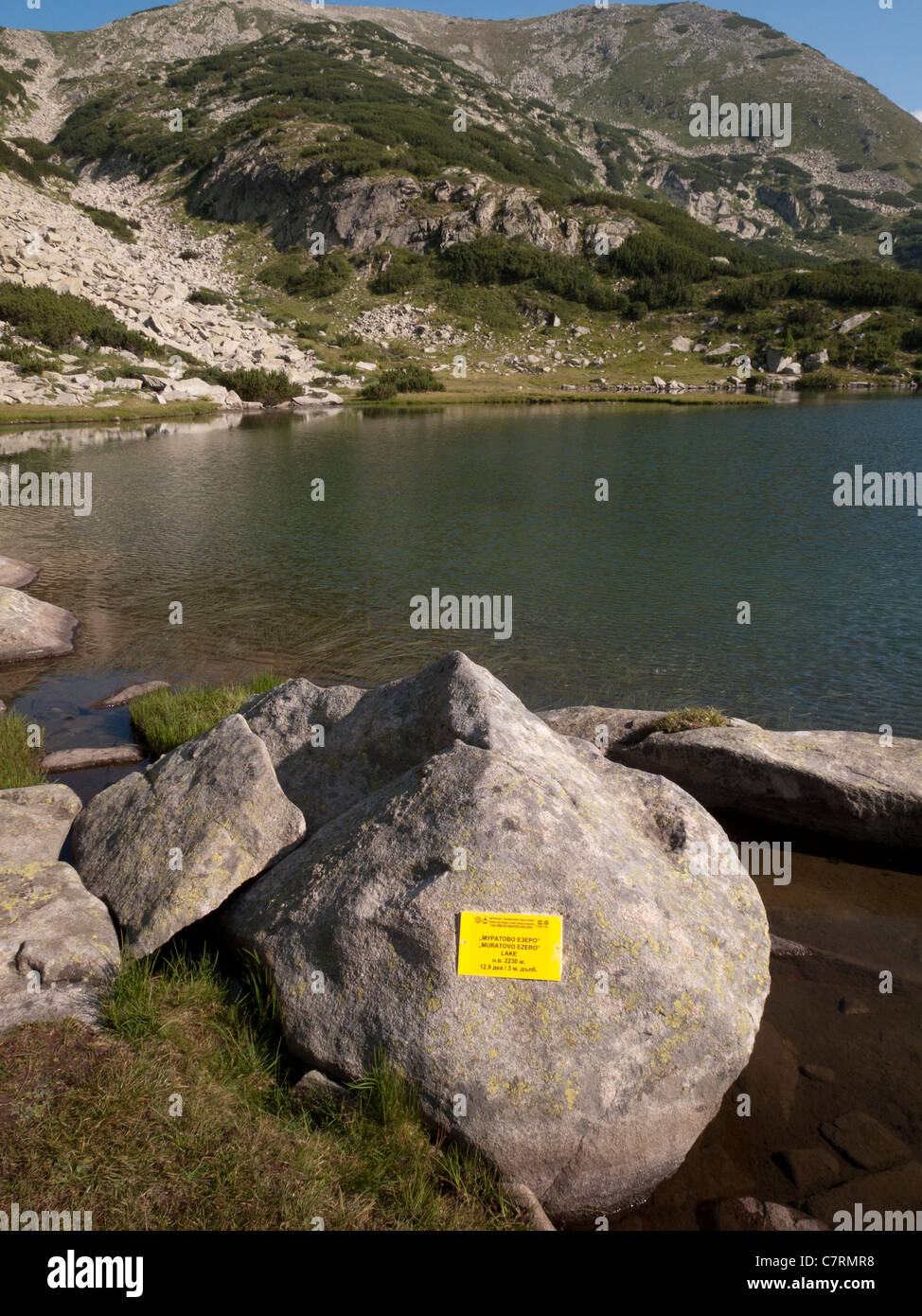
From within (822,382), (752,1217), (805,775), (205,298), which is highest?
(205,298)

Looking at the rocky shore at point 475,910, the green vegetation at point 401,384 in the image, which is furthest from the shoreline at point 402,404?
the rocky shore at point 475,910

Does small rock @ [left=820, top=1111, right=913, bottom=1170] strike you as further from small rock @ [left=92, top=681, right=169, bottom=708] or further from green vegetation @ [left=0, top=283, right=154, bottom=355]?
green vegetation @ [left=0, top=283, right=154, bottom=355]

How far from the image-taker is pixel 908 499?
34.5m

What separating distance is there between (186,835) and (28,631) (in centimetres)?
1410

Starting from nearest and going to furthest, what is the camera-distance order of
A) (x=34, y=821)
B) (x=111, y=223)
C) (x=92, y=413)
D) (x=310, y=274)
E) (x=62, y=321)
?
(x=34, y=821) < (x=92, y=413) < (x=62, y=321) < (x=111, y=223) < (x=310, y=274)

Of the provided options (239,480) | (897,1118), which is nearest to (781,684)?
(897,1118)

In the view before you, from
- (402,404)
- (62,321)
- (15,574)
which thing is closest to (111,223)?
(62,321)

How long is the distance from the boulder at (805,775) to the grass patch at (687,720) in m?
0.35

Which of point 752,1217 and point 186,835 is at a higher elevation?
point 186,835

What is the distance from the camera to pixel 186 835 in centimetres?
723

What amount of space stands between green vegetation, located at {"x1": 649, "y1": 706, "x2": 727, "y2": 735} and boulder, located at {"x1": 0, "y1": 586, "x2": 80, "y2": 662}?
48.4 feet

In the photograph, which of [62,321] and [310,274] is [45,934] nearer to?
[62,321]

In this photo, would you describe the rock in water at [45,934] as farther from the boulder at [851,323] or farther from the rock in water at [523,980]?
the boulder at [851,323]

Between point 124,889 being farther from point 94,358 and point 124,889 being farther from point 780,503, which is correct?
point 94,358
